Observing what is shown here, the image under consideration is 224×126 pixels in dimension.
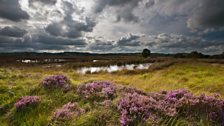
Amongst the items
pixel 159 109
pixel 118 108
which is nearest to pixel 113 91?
pixel 118 108

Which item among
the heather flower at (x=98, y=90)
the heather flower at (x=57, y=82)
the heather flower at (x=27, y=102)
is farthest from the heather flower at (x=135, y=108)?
the heather flower at (x=27, y=102)

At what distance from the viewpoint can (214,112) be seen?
7180 mm

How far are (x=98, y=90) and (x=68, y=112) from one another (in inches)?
71.8

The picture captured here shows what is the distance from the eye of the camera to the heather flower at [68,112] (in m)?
7.68

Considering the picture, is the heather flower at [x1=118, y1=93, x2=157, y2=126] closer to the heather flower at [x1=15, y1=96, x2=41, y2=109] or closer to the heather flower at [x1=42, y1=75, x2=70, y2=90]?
the heather flower at [x1=42, y1=75, x2=70, y2=90]

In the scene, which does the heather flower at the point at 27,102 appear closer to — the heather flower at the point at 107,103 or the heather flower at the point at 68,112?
the heather flower at the point at 68,112

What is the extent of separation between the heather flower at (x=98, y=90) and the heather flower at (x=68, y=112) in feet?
2.48

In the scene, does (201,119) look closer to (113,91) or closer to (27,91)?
(113,91)

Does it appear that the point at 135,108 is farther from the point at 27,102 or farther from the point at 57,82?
the point at 57,82

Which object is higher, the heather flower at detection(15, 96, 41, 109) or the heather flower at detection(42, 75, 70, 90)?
the heather flower at detection(42, 75, 70, 90)

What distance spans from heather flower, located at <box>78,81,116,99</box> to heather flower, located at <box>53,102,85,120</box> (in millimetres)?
756

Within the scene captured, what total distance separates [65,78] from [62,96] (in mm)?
1617

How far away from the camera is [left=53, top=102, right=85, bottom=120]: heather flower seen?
25.2 feet

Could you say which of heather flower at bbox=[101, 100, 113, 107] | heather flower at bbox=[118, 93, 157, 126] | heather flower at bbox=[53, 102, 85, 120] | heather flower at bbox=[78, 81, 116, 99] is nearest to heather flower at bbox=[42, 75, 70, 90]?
heather flower at bbox=[78, 81, 116, 99]
